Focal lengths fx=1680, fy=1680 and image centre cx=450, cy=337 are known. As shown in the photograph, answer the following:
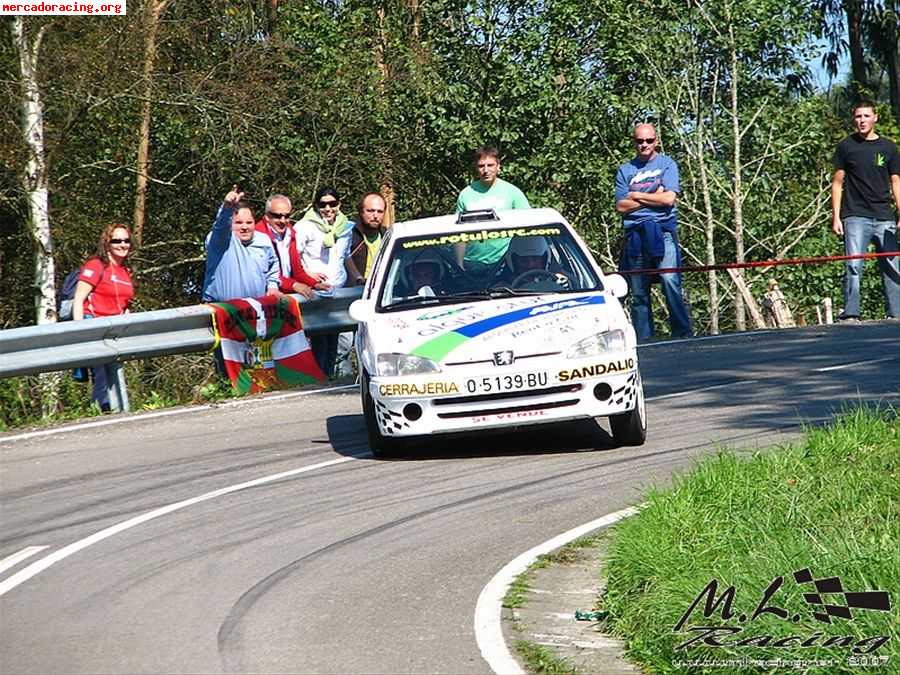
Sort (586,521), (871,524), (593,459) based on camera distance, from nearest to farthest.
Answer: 1. (871,524)
2. (586,521)
3. (593,459)

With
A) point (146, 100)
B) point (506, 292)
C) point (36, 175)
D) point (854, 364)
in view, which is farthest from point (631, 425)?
point (146, 100)

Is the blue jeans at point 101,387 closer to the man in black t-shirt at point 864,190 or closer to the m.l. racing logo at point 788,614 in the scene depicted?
the man in black t-shirt at point 864,190

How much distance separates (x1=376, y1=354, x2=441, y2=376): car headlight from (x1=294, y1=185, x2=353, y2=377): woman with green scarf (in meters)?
5.03

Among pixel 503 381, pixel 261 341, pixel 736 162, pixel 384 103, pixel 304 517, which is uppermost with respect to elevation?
pixel 384 103

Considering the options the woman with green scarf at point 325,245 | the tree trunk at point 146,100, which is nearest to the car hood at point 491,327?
the woman with green scarf at point 325,245

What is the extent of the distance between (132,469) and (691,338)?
26.5 feet

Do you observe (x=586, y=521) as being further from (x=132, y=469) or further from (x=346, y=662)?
(x=132, y=469)

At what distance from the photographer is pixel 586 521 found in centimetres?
877

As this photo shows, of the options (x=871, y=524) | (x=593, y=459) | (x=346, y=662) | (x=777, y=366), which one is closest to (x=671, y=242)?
(x=777, y=366)

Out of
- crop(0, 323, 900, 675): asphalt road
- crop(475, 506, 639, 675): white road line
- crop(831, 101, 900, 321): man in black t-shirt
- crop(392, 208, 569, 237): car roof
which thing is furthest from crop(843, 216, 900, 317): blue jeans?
crop(475, 506, 639, 675): white road line

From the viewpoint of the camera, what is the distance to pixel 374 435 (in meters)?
11.0

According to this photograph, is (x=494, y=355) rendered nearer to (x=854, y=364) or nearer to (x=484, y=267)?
(x=484, y=267)

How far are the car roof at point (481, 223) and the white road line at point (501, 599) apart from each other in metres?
3.64

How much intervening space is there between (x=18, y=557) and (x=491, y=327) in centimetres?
352
